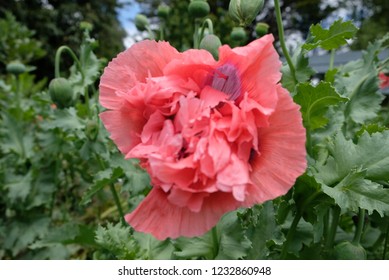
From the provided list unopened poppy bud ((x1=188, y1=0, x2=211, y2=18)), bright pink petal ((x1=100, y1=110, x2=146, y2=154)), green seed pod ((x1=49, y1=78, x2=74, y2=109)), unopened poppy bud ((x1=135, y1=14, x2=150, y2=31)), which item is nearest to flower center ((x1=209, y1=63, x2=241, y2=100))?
bright pink petal ((x1=100, y1=110, x2=146, y2=154))

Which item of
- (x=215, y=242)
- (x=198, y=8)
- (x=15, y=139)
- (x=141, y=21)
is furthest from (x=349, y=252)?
(x=15, y=139)

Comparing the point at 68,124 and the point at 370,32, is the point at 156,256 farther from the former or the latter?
the point at 370,32

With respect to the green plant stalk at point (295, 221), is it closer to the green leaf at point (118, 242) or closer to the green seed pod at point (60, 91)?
the green leaf at point (118, 242)

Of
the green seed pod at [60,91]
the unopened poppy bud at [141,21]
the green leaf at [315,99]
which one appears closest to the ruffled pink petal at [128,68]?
the green leaf at [315,99]

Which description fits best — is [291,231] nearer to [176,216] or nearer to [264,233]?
[264,233]
